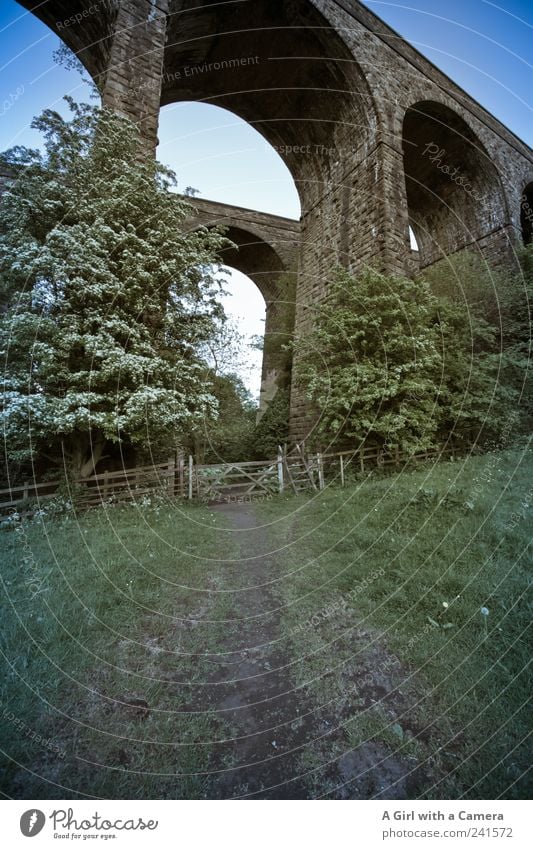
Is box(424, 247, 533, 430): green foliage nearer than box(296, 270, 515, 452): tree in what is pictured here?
No

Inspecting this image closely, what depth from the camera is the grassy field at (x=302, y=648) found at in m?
1.50

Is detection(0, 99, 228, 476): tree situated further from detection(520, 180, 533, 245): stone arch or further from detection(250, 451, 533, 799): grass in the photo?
detection(520, 180, 533, 245): stone arch

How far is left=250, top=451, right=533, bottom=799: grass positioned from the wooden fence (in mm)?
3335

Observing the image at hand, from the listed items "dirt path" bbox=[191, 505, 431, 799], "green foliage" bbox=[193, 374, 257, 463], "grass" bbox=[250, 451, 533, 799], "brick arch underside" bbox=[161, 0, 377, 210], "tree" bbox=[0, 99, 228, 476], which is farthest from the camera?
"green foliage" bbox=[193, 374, 257, 463]

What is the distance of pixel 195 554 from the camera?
4289 mm

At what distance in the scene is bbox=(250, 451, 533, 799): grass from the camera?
155 cm

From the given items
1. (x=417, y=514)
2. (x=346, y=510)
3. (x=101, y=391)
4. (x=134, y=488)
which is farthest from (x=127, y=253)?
(x=417, y=514)

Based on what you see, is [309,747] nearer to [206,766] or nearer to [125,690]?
[206,766]

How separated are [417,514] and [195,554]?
10.1 feet

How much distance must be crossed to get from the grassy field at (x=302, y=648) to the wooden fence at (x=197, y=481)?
1788 mm

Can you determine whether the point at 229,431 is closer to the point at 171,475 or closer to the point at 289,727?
the point at 171,475

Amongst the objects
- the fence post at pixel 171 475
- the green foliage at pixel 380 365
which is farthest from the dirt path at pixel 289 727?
the fence post at pixel 171 475

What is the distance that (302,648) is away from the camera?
93.5 inches

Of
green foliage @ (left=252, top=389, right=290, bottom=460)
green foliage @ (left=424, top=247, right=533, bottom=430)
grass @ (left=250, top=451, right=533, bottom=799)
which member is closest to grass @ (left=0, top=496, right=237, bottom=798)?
grass @ (left=250, top=451, right=533, bottom=799)
